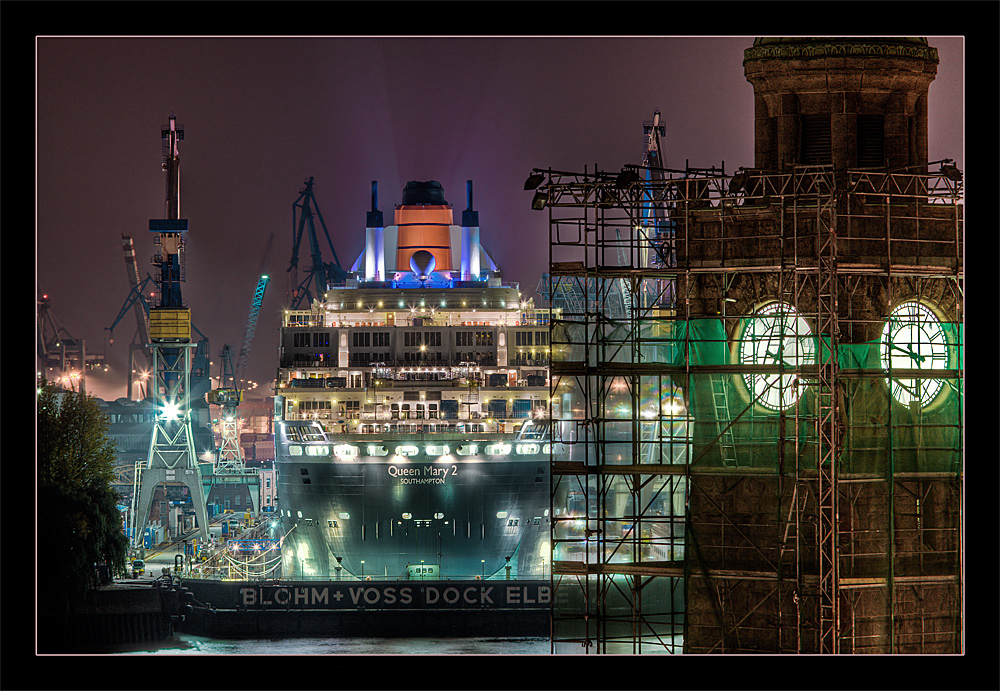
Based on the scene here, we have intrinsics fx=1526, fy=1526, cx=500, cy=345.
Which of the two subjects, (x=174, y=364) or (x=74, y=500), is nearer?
(x=74, y=500)

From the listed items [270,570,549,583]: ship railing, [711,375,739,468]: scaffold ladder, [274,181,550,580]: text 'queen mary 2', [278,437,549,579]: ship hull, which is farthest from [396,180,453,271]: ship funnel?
[711,375,739,468]: scaffold ladder

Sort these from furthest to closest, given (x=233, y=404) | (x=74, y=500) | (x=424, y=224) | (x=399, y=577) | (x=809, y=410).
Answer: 1. (x=233, y=404)
2. (x=424, y=224)
3. (x=399, y=577)
4. (x=74, y=500)
5. (x=809, y=410)

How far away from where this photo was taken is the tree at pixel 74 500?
61.8 m

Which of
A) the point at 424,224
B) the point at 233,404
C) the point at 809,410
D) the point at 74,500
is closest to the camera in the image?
the point at 809,410

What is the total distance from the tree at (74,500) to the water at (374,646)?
4.42 meters

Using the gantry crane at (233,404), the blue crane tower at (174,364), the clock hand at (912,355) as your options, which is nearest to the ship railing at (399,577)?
the blue crane tower at (174,364)

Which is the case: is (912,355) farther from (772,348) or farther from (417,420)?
(417,420)

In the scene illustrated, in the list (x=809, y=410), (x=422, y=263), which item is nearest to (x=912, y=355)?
(x=809, y=410)

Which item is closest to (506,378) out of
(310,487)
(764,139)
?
(310,487)

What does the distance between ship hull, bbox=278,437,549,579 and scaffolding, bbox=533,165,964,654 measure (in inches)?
1169

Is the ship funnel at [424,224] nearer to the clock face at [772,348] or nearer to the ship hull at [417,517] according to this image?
the ship hull at [417,517]

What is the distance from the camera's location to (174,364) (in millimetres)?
91500

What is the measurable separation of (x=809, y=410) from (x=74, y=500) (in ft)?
117

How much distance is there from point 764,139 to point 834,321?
285 inches
